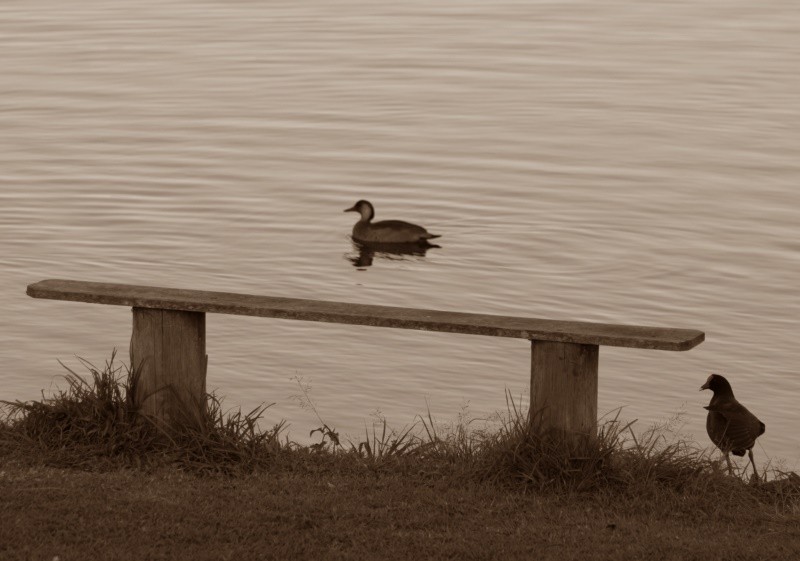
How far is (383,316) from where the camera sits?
27.6 ft

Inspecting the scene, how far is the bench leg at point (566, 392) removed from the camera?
323 inches

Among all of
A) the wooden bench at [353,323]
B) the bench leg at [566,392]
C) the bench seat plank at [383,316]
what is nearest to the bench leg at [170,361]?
the wooden bench at [353,323]

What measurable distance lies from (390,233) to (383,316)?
33.7 ft

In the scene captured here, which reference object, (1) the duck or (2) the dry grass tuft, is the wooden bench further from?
(1) the duck

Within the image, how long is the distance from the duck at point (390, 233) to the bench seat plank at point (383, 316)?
9647 millimetres

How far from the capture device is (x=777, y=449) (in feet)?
39.1

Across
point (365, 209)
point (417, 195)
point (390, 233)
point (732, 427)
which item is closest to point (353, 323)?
point (732, 427)

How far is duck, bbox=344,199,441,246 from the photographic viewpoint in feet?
60.6

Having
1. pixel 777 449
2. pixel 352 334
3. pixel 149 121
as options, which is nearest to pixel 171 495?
pixel 777 449

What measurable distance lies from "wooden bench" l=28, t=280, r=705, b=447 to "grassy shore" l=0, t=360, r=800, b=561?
166 millimetres

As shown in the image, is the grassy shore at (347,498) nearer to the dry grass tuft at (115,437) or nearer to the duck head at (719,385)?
the dry grass tuft at (115,437)

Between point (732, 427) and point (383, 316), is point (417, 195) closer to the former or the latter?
point (732, 427)

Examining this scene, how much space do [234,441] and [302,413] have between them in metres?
3.73

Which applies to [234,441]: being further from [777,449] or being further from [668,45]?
[668,45]
